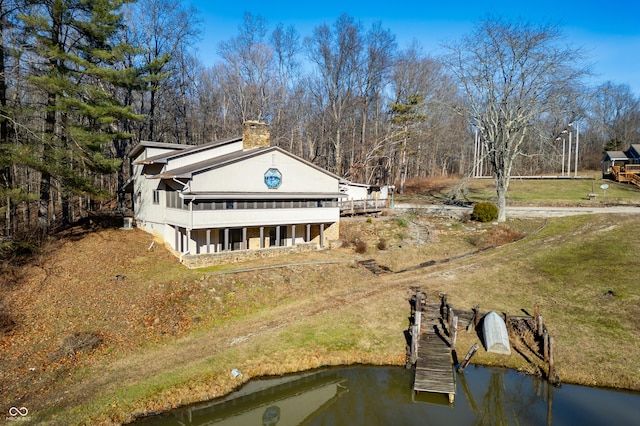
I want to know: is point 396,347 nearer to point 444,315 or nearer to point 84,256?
point 444,315

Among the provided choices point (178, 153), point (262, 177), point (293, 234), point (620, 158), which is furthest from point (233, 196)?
point (620, 158)

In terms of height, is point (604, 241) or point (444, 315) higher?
point (604, 241)

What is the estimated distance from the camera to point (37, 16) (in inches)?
789

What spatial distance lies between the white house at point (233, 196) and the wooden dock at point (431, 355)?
36.9 ft

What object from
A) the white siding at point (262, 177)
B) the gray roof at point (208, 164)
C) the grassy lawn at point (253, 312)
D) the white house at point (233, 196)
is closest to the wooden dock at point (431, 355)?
the grassy lawn at point (253, 312)

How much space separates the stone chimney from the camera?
25.3 metres

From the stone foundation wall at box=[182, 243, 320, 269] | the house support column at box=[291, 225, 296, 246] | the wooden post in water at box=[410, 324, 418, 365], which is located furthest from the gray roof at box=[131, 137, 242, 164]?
the wooden post in water at box=[410, 324, 418, 365]

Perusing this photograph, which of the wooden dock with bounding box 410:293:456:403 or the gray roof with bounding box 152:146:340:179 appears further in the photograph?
the gray roof with bounding box 152:146:340:179

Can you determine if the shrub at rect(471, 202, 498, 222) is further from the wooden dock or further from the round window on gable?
the round window on gable

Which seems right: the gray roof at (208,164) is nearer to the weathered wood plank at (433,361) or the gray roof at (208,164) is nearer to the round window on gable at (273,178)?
the round window on gable at (273,178)

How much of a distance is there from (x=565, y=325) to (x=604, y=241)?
12.8 metres

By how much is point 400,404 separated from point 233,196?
14566 mm

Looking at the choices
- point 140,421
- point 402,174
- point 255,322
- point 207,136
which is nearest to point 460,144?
point 402,174

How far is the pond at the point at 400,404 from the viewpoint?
37.0ft
